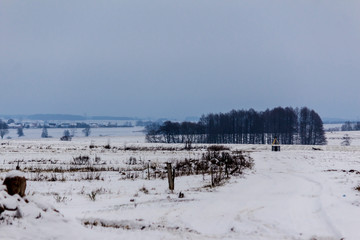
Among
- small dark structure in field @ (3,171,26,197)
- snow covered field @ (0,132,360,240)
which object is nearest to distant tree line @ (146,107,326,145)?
snow covered field @ (0,132,360,240)

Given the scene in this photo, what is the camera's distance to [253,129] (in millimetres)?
101125

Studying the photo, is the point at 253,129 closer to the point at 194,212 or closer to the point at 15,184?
the point at 194,212

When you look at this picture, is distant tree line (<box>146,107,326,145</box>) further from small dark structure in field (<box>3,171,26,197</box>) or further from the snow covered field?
small dark structure in field (<box>3,171,26,197</box>)

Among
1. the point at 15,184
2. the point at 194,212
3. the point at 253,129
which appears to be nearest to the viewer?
the point at 15,184

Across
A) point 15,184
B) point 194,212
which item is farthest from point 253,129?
point 15,184

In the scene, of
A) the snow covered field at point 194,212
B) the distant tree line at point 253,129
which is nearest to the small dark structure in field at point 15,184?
the snow covered field at point 194,212

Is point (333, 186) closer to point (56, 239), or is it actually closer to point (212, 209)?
point (212, 209)

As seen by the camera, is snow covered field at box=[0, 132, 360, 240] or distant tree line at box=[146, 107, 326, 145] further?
distant tree line at box=[146, 107, 326, 145]

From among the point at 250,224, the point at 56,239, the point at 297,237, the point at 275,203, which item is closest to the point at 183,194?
the point at 275,203

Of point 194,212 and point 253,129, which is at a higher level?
point 253,129

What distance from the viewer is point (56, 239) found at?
6.16m

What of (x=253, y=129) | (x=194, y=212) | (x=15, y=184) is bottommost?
(x=194, y=212)

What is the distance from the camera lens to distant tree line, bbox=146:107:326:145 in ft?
306

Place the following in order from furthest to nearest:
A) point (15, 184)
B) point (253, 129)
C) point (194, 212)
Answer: point (253, 129) < point (194, 212) < point (15, 184)
